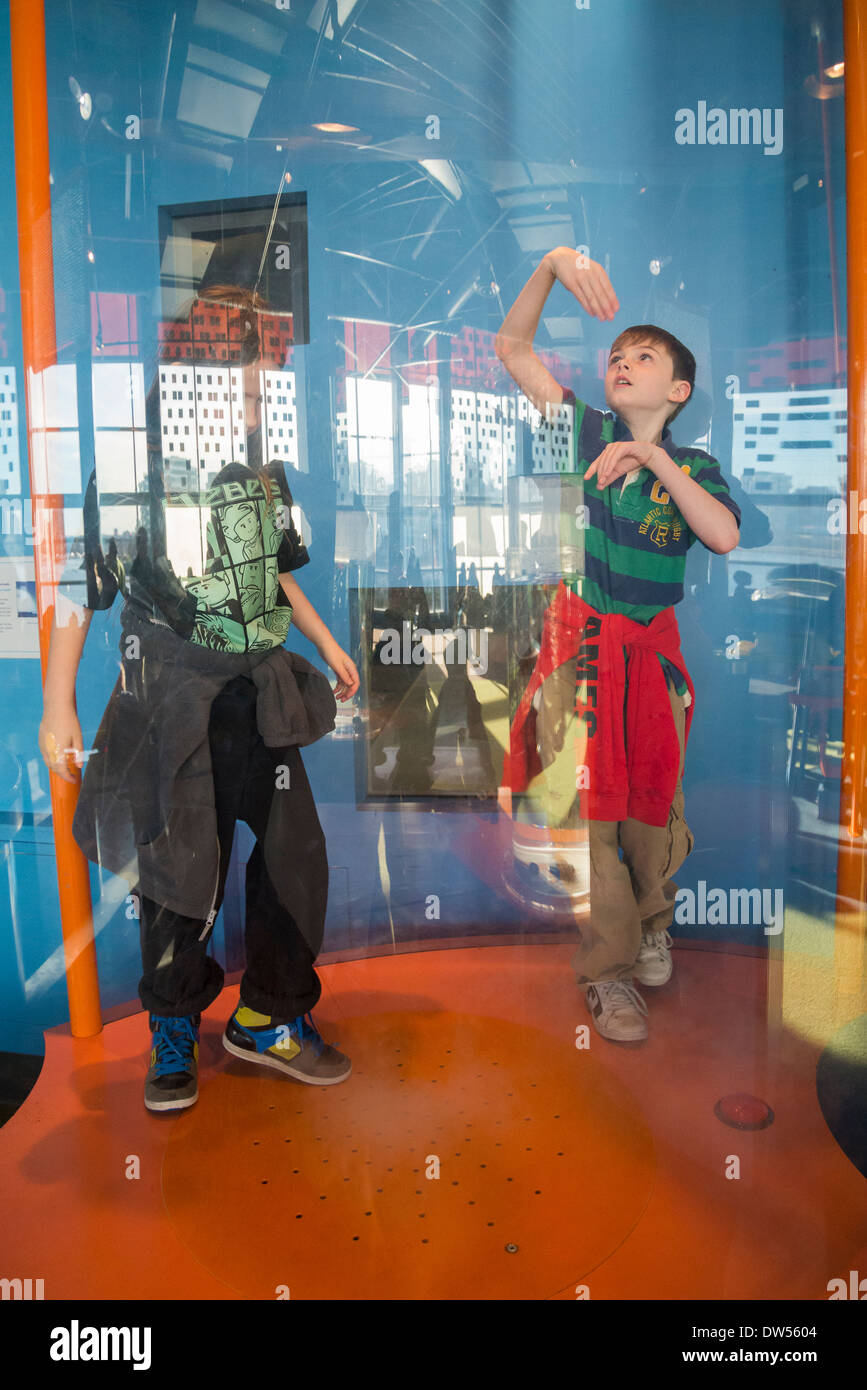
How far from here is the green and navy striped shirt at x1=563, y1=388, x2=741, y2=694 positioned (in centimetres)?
93

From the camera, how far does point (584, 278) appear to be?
922 millimetres

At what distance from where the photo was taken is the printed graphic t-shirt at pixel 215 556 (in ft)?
2.89

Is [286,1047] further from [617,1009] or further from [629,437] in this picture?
[629,437]

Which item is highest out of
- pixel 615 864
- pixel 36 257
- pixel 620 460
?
pixel 36 257

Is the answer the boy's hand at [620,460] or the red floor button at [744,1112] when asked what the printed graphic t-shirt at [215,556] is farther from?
the red floor button at [744,1112]

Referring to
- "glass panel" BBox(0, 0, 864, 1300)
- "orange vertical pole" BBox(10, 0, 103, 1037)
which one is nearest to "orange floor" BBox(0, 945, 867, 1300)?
"glass panel" BBox(0, 0, 864, 1300)

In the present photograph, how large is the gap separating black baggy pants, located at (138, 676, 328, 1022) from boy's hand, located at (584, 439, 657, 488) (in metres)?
0.46

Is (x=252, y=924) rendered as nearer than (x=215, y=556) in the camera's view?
No

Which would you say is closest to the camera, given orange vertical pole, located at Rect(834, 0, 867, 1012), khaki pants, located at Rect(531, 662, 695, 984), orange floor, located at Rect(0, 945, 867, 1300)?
orange floor, located at Rect(0, 945, 867, 1300)

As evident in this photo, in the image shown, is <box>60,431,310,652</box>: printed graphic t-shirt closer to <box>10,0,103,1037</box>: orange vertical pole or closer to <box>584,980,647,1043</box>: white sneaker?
<box>10,0,103,1037</box>: orange vertical pole

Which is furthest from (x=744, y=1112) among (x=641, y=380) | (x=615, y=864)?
(x=641, y=380)

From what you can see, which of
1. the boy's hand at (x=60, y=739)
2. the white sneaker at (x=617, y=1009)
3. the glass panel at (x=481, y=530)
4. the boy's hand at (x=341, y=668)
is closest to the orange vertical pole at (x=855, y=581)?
the glass panel at (x=481, y=530)

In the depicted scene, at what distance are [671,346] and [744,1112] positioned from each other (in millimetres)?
872
